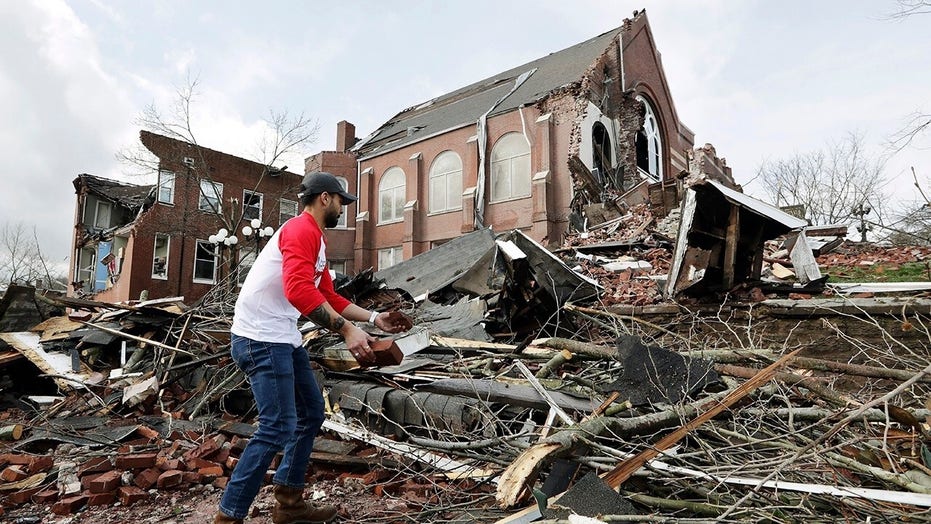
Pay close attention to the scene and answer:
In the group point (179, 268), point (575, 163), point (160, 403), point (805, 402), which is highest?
point (575, 163)

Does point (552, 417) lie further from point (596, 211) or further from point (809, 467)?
point (596, 211)

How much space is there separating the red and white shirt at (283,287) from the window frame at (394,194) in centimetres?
1919

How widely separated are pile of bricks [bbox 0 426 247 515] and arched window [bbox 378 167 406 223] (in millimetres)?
18240

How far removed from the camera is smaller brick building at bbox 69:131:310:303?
68.0 feet

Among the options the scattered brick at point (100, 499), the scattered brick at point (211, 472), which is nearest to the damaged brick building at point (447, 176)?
the scattered brick at point (211, 472)

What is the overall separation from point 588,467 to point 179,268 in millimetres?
23143

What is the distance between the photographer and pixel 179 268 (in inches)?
849

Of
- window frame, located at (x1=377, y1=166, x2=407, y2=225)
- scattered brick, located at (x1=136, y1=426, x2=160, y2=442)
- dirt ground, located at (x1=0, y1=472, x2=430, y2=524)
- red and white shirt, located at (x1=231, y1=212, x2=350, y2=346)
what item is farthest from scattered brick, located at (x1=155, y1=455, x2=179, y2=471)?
window frame, located at (x1=377, y1=166, x2=407, y2=225)

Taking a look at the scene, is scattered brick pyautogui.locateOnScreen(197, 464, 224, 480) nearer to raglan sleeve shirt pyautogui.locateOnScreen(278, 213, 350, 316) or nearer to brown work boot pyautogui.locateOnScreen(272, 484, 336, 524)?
brown work boot pyautogui.locateOnScreen(272, 484, 336, 524)

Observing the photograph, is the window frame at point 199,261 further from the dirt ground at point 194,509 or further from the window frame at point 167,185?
the dirt ground at point 194,509

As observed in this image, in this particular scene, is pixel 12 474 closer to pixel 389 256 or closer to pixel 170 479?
pixel 170 479

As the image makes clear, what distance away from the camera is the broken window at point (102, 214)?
24031mm

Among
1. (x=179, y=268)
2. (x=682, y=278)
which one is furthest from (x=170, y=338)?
(x=179, y=268)

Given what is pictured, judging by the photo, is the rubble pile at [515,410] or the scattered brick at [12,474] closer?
the rubble pile at [515,410]
